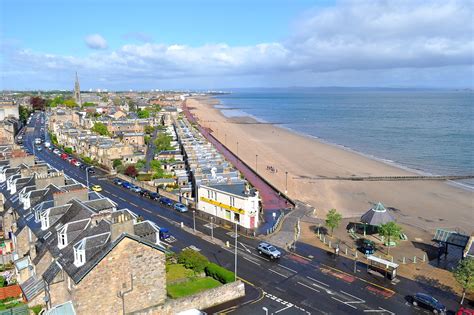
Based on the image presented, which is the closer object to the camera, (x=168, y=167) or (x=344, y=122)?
(x=168, y=167)

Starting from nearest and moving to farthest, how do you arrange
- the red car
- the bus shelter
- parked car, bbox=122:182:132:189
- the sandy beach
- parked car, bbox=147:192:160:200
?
the red car
the bus shelter
the sandy beach
parked car, bbox=147:192:160:200
parked car, bbox=122:182:132:189

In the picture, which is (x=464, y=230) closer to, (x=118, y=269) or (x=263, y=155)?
(x=118, y=269)

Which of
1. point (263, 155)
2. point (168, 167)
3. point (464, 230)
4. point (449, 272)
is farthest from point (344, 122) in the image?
point (449, 272)

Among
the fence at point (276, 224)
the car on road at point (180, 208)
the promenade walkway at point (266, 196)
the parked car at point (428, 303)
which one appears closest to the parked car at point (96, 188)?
the car on road at point (180, 208)

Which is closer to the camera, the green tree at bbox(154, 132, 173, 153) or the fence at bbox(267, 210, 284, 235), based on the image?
the fence at bbox(267, 210, 284, 235)

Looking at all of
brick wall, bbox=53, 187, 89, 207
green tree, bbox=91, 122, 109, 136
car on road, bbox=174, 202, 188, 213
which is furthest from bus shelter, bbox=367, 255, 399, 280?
green tree, bbox=91, 122, 109, 136

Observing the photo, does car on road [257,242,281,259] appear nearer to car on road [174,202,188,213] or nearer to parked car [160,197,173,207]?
car on road [174,202,188,213]

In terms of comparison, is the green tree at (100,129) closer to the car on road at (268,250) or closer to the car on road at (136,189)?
the car on road at (136,189)
